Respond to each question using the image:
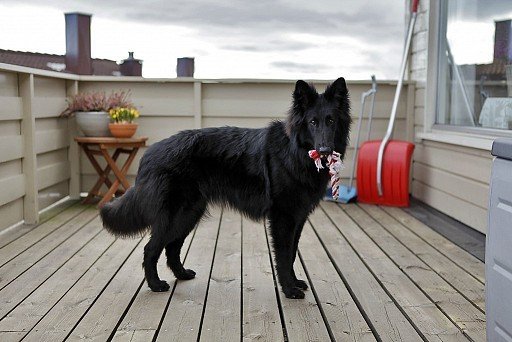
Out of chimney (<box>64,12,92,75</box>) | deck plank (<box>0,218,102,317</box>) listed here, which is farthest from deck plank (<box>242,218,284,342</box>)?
chimney (<box>64,12,92,75</box>)

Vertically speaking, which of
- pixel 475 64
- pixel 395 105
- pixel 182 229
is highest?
pixel 475 64

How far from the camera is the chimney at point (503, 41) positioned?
3553mm

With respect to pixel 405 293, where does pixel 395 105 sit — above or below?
above

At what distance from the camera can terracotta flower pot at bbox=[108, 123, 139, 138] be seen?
184 inches

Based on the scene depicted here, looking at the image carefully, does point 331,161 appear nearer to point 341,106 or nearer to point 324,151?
point 324,151

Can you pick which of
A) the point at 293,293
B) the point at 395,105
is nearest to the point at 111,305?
the point at 293,293

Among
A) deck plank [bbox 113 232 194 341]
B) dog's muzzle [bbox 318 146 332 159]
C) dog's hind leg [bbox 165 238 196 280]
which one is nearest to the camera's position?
deck plank [bbox 113 232 194 341]

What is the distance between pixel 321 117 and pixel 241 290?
0.90 m

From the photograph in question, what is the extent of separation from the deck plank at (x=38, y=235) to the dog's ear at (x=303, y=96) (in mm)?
1823

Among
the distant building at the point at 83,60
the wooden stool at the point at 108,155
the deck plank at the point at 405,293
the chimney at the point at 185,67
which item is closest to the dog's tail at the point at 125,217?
the deck plank at the point at 405,293

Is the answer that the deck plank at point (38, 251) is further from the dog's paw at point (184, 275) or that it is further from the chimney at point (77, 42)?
the chimney at point (77, 42)

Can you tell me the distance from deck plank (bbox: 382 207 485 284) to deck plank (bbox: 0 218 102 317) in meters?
2.19

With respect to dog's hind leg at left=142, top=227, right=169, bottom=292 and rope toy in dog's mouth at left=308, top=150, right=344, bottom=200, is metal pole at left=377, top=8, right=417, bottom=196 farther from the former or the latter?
dog's hind leg at left=142, top=227, right=169, bottom=292

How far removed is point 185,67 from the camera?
5.54 metres
